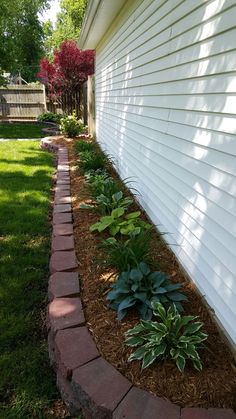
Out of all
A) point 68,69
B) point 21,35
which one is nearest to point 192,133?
point 68,69

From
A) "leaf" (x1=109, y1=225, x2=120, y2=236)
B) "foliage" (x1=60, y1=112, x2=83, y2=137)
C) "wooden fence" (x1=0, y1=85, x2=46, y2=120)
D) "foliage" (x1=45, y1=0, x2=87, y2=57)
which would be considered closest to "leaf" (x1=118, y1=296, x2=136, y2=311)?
"leaf" (x1=109, y1=225, x2=120, y2=236)

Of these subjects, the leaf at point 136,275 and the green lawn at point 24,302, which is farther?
the leaf at point 136,275

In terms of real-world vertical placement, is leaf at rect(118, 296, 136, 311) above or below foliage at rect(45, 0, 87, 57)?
below

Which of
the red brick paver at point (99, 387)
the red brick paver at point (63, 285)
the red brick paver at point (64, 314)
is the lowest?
the red brick paver at point (63, 285)

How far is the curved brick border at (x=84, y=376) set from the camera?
146 cm

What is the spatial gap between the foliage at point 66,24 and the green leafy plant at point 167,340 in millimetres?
31232

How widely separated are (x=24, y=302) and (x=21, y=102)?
47.9 feet

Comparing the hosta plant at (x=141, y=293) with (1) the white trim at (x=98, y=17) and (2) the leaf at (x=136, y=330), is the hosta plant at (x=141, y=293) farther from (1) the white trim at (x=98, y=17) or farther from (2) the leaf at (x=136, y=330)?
(1) the white trim at (x=98, y=17)

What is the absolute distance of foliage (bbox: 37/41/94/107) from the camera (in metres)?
13.2

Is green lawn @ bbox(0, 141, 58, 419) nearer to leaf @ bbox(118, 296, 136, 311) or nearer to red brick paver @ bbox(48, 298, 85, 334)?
red brick paver @ bbox(48, 298, 85, 334)

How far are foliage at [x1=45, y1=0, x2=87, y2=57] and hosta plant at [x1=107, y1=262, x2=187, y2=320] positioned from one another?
30.8 metres

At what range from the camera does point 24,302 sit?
245 cm

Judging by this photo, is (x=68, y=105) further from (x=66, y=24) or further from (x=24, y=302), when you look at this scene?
(x=66, y=24)

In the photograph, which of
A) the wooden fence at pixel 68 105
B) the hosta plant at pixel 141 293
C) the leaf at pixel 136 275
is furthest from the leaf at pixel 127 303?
the wooden fence at pixel 68 105
